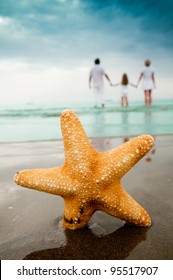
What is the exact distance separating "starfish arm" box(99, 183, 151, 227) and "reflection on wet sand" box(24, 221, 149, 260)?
0.08 metres

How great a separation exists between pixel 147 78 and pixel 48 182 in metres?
14.6

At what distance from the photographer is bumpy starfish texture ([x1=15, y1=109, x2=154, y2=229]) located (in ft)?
6.97

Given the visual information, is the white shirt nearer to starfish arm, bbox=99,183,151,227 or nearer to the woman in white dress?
the woman in white dress

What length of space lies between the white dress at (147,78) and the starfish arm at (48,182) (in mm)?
14456

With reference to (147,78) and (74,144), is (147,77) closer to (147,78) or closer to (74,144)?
(147,78)

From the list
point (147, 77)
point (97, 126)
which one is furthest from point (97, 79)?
point (97, 126)

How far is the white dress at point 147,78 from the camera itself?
15.6 m

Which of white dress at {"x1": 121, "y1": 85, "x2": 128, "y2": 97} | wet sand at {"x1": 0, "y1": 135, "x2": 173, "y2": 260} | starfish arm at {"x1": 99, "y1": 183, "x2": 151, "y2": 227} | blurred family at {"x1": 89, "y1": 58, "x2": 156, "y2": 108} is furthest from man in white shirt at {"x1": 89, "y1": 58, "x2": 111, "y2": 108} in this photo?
starfish arm at {"x1": 99, "y1": 183, "x2": 151, "y2": 227}

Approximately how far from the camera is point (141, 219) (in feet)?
7.27

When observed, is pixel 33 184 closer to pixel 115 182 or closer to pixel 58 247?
pixel 58 247
